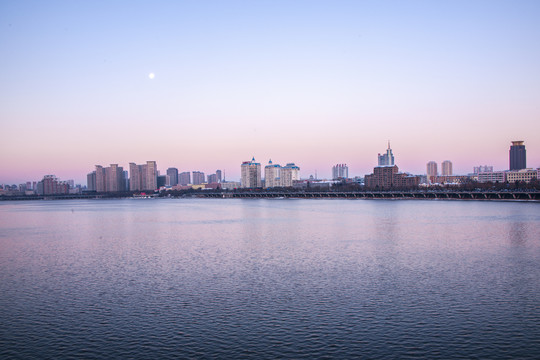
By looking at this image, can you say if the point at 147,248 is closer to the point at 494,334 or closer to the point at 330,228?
the point at 330,228

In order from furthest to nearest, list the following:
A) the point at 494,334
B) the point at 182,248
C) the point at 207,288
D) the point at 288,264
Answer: the point at 182,248 → the point at 288,264 → the point at 207,288 → the point at 494,334

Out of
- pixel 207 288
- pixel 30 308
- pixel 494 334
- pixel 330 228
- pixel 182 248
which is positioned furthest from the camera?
pixel 330 228

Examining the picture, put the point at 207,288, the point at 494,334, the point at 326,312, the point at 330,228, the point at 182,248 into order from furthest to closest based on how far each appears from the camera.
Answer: the point at 330,228 < the point at 182,248 < the point at 207,288 < the point at 326,312 < the point at 494,334

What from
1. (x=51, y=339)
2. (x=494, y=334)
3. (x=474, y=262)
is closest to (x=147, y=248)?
(x=51, y=339)

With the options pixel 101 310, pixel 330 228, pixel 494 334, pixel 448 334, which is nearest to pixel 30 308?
pixel 101 310

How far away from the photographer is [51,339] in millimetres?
15641

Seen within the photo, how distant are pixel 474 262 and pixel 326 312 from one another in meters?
15.0

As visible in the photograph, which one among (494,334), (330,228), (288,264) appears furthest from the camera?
(330,228)

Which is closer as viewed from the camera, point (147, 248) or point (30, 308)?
point (30, 308)

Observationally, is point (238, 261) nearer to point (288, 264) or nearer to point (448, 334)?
point (288, 264)

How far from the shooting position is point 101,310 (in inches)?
739

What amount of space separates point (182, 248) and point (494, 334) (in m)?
26.4

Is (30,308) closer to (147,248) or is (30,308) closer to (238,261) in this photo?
(238,261)

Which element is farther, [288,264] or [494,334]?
[288,264]
